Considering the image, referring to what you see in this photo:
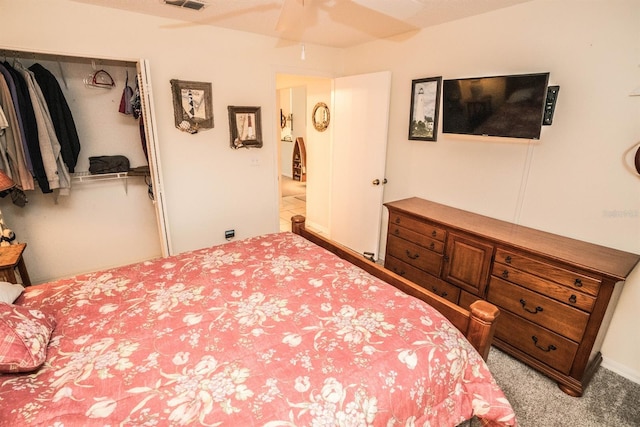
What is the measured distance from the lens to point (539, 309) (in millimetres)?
1905

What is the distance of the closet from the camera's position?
2.72 meters

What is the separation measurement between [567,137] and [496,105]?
0.50 m

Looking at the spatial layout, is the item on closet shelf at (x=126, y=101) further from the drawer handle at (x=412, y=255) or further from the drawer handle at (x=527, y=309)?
the drawer handle at (x=527, y=309)

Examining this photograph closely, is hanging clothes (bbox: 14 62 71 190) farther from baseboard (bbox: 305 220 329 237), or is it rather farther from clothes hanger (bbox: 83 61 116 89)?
baseboard (bbox: 305 220 329 237)

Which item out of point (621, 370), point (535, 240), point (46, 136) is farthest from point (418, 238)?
point (46, 136)

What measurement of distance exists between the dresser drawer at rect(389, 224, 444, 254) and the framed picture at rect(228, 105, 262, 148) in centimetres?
→ 170

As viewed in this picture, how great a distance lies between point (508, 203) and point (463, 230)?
19.5 inches

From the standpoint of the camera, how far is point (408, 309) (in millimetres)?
1408

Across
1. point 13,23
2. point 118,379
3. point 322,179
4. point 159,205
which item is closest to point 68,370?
point 118,379

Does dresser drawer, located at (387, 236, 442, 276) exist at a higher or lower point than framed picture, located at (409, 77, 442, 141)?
lower

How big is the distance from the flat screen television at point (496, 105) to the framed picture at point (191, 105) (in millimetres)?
2163

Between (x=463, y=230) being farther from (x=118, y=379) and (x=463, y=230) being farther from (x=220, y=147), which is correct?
(x=220, y=147)

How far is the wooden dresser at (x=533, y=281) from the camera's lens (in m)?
1.71

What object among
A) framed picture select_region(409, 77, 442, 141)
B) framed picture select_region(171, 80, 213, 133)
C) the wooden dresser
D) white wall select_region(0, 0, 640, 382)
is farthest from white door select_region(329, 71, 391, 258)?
framed picture select_region(171, 80, 213, 133)
